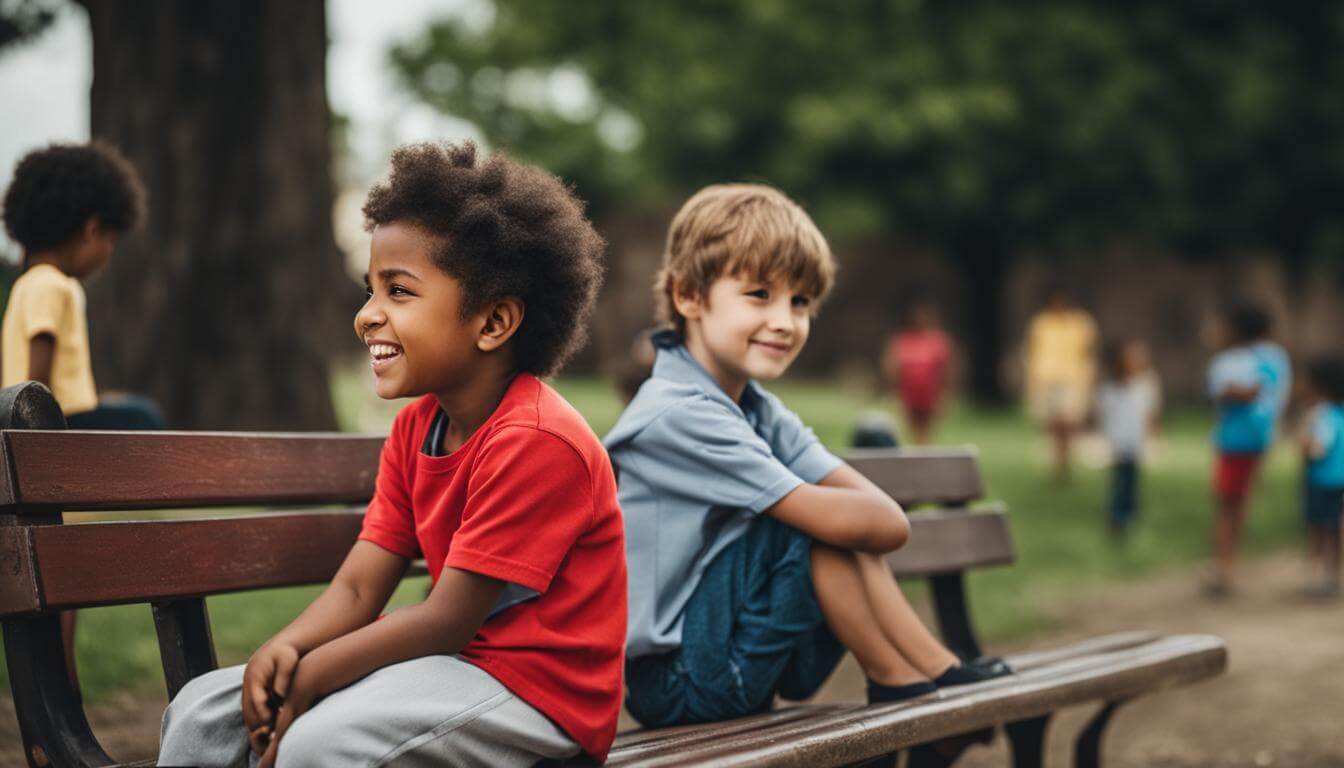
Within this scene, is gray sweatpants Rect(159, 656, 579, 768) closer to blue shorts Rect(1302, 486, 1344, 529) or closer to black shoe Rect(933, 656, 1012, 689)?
black shoe Rect(933, 656, 1012, 689)

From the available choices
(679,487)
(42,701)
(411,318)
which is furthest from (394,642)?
(679,487)

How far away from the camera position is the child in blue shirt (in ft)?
9.87

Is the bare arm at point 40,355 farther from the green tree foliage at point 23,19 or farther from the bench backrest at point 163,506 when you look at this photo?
the green tree foliage at point 23,19

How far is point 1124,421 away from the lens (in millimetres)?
11383

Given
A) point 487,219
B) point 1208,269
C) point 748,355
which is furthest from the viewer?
point 1208,269

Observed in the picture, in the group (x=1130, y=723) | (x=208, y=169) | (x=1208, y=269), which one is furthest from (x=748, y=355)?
(x=1208, y=269)

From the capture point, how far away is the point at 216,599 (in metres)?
6.14

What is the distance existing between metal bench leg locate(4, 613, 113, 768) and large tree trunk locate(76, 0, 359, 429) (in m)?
4.50

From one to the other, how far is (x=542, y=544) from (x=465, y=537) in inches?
5.0

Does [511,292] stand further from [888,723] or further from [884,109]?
[884,109]

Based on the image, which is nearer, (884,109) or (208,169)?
(208,169)

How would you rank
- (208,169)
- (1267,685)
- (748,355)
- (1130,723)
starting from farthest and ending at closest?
(208,169) → (1267,685) → (1130,723) → (748,355)

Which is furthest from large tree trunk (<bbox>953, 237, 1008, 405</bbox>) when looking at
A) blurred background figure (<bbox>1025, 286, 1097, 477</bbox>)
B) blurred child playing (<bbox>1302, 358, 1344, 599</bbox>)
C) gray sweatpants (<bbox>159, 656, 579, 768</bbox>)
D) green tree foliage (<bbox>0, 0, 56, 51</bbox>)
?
gray sweatpants (<bbox>159, 656, 579, 768</bbox>)

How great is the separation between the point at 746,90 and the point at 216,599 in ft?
42.4
